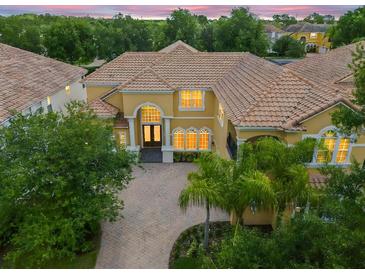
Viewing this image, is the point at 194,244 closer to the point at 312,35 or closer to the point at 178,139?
the point at 178,139

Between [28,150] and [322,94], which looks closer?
[28,150]

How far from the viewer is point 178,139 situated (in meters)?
24.3

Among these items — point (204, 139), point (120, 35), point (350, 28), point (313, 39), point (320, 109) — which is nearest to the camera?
point (320, 109)

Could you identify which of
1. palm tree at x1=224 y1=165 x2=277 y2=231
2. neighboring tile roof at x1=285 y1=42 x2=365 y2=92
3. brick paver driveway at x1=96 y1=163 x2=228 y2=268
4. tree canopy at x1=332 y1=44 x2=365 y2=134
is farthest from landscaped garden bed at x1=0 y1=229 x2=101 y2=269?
neighboring tile roof at x1=285 y1=42 x2=365 y2=92

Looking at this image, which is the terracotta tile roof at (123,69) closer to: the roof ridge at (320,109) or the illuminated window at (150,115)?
the illuminated window at (150,115)

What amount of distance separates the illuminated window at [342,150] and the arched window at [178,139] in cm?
1176

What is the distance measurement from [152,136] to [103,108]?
4684mm

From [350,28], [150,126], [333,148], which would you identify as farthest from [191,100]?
[350,28]

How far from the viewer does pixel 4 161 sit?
12.5 metres

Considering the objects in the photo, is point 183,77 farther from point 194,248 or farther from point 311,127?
point 194,248

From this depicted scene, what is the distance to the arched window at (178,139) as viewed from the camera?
79.3 ft

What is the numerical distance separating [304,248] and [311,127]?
8.44 m

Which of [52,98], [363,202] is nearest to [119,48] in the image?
[52,98]

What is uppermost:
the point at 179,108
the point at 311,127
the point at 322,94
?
the point at 322,94
